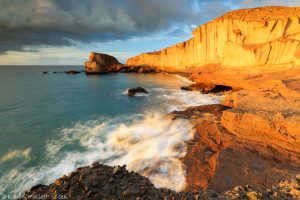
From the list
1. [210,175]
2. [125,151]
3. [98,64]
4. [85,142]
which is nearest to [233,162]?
[210,175]

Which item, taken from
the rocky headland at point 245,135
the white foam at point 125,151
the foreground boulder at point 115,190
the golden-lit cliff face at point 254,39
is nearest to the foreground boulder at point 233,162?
the rocky headland at point 245,135

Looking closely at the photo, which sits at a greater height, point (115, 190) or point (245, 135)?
point (115, 190)

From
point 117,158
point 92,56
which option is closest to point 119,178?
point 117,158

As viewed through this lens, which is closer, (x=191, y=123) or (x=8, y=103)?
(x=191, y=123)

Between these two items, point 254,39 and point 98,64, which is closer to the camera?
point 254,39

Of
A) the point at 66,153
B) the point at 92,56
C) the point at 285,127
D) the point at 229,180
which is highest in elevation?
the point at 92,56

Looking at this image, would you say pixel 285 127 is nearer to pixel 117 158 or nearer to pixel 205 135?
pixel 205 135

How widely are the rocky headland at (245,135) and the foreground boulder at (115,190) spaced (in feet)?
0.05

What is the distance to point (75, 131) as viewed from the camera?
10477mm

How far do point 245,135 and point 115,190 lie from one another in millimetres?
5814

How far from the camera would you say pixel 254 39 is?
728 inches

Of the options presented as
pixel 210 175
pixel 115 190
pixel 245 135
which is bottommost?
pixel 210 175

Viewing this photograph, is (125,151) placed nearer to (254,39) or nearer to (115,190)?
(115,190)

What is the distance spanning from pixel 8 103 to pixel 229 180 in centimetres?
1888
